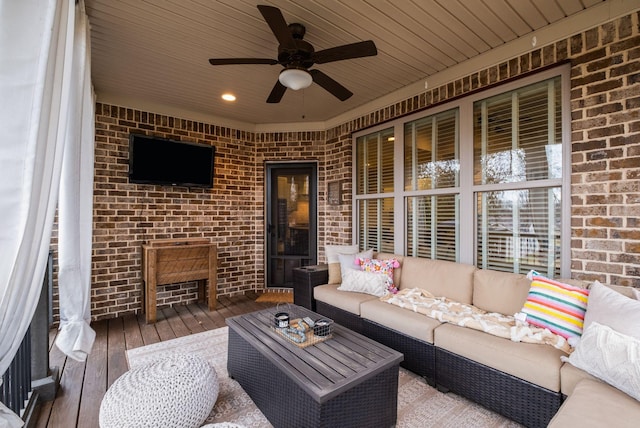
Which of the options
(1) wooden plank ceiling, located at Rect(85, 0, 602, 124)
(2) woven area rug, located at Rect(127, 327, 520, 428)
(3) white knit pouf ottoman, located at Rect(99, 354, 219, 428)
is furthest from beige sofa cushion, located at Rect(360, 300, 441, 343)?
(1) wooden plank ceiling, located at Rect(85, 0, 602, 124)

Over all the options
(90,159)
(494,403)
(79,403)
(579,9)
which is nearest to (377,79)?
(579,9)

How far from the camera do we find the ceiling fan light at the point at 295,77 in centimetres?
228

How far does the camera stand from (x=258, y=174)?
486 centimetres

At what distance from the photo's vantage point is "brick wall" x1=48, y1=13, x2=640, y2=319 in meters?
2.13

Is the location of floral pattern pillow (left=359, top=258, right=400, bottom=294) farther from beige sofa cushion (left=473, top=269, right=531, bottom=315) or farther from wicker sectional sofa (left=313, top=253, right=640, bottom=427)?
beige sofa cushion (left=473, top=269, right=531, bottom=315)

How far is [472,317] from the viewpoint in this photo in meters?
2.25

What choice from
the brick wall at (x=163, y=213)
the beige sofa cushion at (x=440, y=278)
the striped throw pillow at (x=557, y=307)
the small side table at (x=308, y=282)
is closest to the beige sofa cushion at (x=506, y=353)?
the striped throw pillow at (x=557, y=307)

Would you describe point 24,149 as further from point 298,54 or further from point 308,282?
point 308,282

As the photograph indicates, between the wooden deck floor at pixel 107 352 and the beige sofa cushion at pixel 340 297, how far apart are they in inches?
46.1

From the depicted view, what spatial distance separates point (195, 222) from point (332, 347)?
3117 mm

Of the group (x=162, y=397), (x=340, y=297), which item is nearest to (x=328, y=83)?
(x=340, y=297)

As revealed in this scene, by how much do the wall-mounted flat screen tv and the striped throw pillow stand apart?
3.88 metres

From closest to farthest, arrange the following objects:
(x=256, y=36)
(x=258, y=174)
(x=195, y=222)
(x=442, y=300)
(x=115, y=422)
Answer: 1. (x=115, y=422)
2. (x=256, y=36)
3. (x=442, y=300)
4. (x=195, y=222)
5. (x=258, y=174)

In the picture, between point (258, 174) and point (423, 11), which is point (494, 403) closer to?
point (423, 11)
